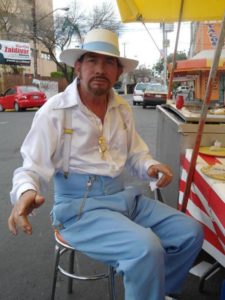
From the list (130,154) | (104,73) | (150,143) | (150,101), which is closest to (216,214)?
(130,154)

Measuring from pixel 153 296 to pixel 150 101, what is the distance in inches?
797

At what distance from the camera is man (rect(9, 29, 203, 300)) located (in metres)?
2.04

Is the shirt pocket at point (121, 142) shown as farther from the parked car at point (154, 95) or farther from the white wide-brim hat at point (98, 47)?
the parked car at point (154, 95)

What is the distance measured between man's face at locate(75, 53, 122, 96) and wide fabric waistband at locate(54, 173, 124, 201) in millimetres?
520

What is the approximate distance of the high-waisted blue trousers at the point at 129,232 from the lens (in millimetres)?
1822

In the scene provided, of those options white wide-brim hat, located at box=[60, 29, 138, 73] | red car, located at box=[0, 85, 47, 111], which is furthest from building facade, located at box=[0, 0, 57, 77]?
white wide-brim hat, located at box=[60, 29, 138, 73]

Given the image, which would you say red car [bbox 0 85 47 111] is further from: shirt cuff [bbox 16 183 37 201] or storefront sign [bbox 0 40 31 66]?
shirt cuff [bbox 16 183 37 201]

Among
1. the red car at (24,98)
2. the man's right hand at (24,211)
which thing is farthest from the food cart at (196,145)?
the red car at (24,98)

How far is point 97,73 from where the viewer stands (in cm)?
232

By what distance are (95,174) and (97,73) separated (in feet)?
1.97

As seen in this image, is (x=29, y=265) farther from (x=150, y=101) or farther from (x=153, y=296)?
(x=150, y=101)

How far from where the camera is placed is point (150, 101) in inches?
854

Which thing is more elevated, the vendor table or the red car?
the vendor table

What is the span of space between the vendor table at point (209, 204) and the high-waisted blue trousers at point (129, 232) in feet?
0.49
